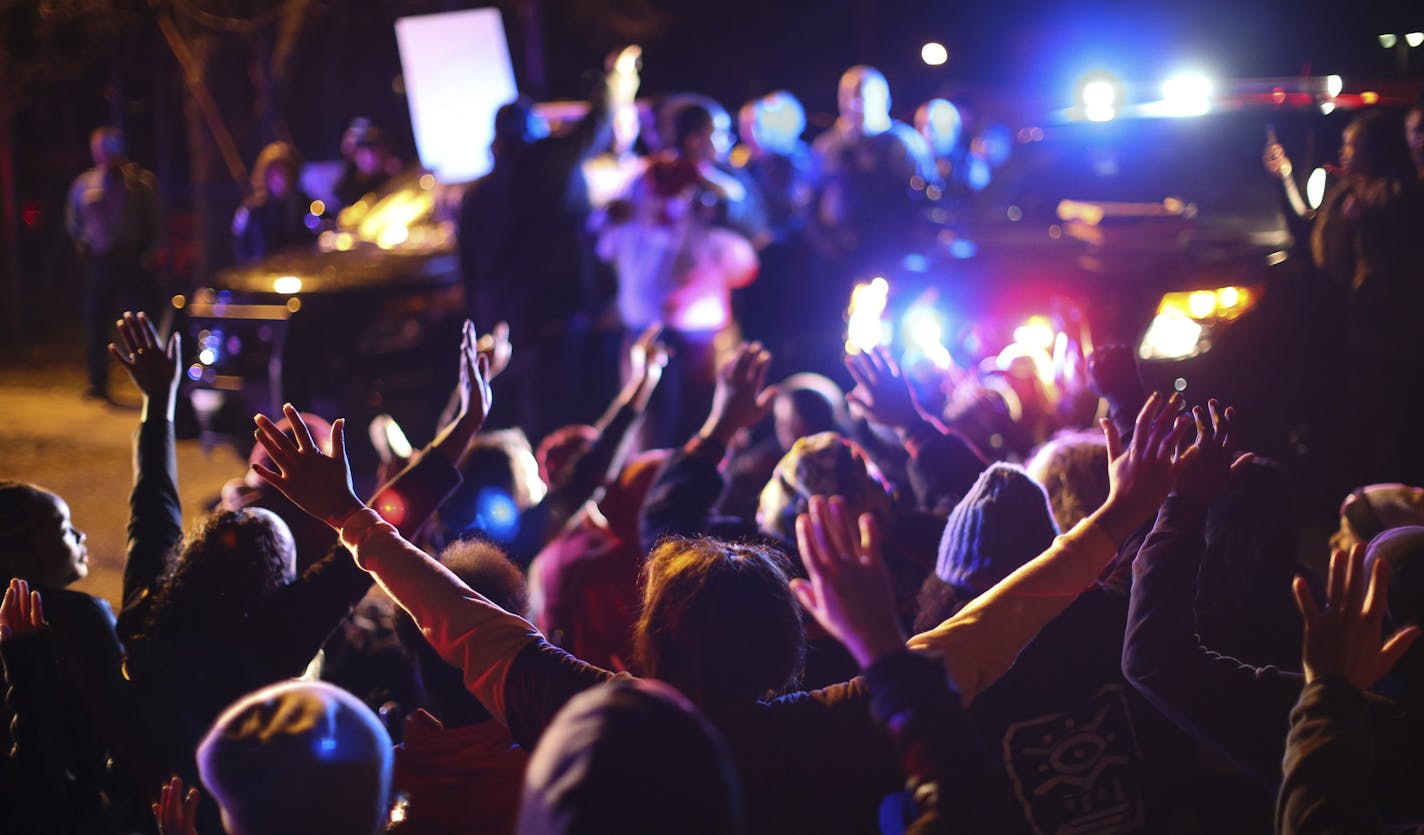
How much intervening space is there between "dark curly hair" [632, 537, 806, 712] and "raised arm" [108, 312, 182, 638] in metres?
1.75

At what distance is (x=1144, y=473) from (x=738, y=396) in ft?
4.96

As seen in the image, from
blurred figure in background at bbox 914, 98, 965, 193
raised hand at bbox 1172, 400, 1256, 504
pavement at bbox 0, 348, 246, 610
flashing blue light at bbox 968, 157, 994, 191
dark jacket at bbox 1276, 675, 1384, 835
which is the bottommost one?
pavement at bbox 0, 348, 246, 610

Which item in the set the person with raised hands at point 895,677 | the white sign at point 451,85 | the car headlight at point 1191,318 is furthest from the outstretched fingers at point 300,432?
the white sign at point 451,85

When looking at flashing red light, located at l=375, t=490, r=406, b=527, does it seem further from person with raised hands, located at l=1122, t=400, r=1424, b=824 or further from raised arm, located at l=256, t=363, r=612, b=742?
person with raised hands, located at l=1122, t=400, r=1424, b=824

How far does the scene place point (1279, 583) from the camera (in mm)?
3293

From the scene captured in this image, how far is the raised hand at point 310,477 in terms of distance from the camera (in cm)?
252

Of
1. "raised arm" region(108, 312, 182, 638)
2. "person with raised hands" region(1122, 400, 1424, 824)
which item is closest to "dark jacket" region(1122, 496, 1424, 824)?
"person with raised hands" region(1122, 400, 1424, 824)

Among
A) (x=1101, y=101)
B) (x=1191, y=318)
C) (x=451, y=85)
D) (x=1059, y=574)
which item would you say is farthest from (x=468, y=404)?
(x=451, y=85)

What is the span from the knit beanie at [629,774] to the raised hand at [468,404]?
5.31 feet

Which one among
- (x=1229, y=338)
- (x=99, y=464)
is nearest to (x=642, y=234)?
(x=1229, y=338)

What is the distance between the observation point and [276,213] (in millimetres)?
10555

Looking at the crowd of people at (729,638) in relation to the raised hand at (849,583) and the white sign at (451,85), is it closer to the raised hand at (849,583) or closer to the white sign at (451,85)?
the raised hand at (849,583)

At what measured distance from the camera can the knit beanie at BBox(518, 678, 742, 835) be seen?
158 centimetres

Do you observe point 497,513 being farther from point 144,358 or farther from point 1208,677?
point 1208,677
